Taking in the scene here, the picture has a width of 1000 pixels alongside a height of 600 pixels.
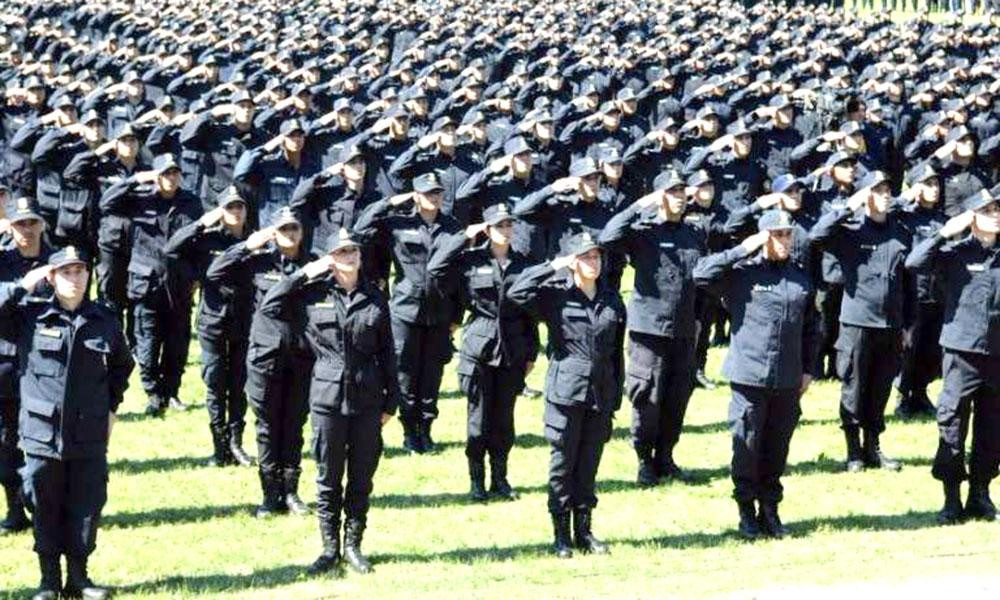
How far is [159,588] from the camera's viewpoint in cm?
1127

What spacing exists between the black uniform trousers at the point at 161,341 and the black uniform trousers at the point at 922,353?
20.8ft

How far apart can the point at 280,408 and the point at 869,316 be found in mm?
4794

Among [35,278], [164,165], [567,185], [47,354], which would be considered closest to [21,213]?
[35,278]

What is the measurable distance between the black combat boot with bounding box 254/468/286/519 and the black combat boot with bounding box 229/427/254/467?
1.39m

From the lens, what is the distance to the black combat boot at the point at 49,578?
35.5 feet

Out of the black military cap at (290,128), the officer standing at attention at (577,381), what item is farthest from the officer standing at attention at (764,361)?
the black military cap at (290,128)

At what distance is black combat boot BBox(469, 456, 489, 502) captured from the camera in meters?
13.6

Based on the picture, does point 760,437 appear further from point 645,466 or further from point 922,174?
point 922,174

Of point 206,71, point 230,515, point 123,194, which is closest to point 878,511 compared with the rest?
point 230,515

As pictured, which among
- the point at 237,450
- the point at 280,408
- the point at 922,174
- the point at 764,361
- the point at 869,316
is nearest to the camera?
the point at 764,361

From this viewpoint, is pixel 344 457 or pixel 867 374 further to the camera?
pixel 867 374

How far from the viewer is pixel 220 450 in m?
14.3

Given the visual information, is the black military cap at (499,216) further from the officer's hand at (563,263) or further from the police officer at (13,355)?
the police officer at (13,355)

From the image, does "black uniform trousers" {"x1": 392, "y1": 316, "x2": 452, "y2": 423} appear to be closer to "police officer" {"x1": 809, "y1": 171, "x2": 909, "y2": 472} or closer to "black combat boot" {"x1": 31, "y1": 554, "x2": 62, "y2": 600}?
"police officer" {"x1": 809, "y1": 171, "x2": 909, "y2": 472}
